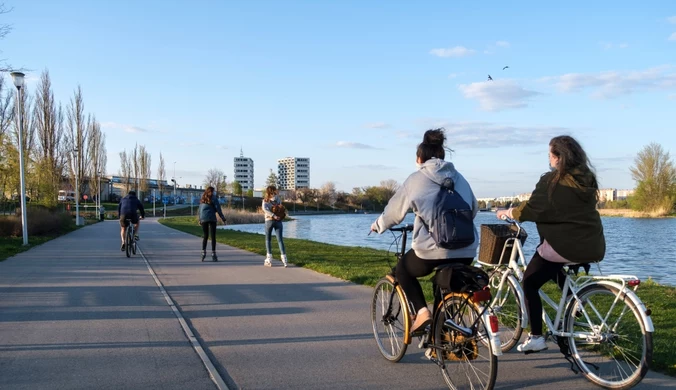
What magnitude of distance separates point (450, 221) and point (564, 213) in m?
0.97

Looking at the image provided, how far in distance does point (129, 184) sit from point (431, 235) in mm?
80300

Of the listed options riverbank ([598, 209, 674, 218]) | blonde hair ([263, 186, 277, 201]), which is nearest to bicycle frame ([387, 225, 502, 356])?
blonde hair ([263, 186, 277, 201])

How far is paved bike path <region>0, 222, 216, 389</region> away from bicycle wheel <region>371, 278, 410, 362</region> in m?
1.66

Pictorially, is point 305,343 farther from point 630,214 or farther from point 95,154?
point 630,214

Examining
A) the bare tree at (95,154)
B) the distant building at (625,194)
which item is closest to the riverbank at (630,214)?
the distant building at (625,194)

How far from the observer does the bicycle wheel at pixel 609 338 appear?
3.79 meters

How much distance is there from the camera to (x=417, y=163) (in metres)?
4.44

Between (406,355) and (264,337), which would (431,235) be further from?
(264,337)

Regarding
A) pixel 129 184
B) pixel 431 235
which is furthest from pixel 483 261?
pixel 129 184

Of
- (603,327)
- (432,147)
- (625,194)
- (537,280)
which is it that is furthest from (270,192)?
(625,194)

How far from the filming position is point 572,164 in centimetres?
417

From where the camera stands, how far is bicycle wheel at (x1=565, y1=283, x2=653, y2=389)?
379 centimetres

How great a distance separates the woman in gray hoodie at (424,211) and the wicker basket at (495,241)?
0.68m

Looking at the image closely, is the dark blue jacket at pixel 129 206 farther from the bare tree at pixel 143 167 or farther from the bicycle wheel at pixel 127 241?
the bare tree at pixel 143 167
